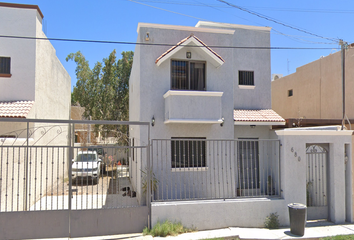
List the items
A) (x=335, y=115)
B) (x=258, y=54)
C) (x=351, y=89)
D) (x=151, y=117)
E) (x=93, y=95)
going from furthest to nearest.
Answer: (x=93, y=95) < (x=335, y=115) < (x=351, y=89) < (x=258, y=54) < (x=151, y=117)

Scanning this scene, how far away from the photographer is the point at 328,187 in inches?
342

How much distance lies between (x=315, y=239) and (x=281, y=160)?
229 cm

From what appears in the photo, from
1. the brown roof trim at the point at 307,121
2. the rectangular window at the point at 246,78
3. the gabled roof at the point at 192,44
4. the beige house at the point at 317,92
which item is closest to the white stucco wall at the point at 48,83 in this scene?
the gabled roof at the point at 192,44

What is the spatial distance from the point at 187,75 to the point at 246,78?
13.3 feet

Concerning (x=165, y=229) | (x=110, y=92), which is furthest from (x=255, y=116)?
(x=110, y=92)

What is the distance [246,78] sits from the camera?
13578mm

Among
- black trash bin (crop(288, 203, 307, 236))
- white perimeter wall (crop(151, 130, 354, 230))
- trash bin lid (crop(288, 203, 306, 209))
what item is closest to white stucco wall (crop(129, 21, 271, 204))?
white perimeter wall (crop(151, 130, 354, 230))

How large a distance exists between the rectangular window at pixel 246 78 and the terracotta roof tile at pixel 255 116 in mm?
1545

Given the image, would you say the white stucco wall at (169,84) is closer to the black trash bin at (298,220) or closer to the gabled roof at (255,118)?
the gabled roof at (255,118)

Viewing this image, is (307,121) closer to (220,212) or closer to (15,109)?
(220,212)

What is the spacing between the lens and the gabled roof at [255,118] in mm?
11609

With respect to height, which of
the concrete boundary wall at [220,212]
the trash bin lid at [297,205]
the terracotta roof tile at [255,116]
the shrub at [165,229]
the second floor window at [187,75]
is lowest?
the shrub at [165,229]

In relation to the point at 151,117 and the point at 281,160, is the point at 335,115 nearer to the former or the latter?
the point at 281,160

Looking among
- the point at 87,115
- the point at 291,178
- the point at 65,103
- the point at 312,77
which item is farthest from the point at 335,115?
the point at 87,115
